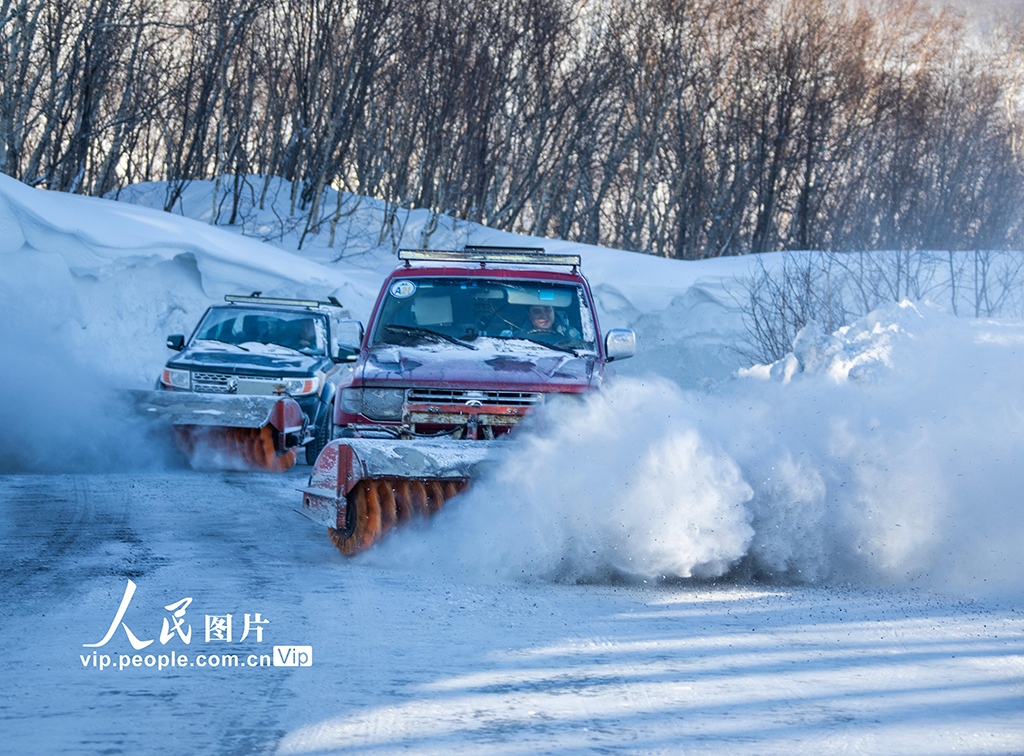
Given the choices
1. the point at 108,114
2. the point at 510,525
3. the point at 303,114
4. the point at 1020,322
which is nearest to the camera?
the point at 510,525

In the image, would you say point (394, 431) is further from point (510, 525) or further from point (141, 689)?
point (141, 689)

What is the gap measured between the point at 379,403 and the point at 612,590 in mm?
2225

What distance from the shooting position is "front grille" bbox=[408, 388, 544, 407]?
6812 mm

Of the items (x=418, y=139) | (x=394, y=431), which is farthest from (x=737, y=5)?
(x=394, y=431)

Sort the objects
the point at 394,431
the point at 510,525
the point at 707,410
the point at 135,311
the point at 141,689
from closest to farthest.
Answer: the point at 141,689 < the point at 510,525 < the point at 707,410 < the point at 394,431 < the point at 135,311

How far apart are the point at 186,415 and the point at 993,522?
738 centimetres

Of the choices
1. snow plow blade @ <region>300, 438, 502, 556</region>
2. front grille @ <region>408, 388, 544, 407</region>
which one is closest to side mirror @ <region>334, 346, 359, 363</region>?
front grille @ <region>408, 388, 544, 407</region>

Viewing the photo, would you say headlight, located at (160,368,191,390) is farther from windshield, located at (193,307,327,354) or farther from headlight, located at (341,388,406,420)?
headlight, located at (341,388,406,420)

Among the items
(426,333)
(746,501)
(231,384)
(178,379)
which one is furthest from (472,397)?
(178,379)

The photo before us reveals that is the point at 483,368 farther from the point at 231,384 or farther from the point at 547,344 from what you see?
the point at 231,384

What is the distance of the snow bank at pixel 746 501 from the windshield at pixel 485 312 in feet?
6.00

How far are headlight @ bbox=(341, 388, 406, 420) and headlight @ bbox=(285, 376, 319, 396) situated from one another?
15.1ft

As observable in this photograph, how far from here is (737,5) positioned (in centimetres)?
3384

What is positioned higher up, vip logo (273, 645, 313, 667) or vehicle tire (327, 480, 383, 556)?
vehicle tire (327, 480, 383, 556)
